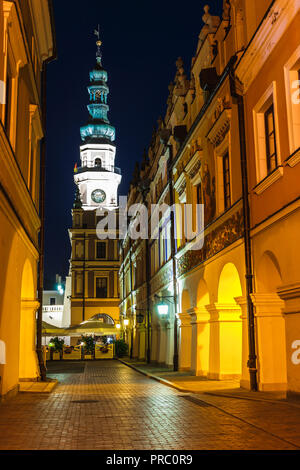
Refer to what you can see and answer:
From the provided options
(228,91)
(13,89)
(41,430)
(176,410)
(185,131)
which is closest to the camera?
(41,430)

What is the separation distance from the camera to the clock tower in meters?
80.8

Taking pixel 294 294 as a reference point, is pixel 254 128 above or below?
above

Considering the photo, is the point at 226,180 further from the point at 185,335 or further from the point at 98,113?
the point at 98,113

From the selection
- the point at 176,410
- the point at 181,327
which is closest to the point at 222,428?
the point at 176,410

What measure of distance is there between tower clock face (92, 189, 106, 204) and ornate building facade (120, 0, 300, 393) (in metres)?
51.1

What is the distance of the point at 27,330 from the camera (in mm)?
20172

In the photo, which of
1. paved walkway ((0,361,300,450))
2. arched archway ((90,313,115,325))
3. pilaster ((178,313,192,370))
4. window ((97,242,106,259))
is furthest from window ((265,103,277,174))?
window ((97,242,106,259))

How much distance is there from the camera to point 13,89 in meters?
15.4

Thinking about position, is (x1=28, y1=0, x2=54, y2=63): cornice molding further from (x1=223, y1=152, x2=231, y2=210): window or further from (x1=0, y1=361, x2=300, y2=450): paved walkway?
(x1=0, y1=361, x2=300, y2=450): paved walkway

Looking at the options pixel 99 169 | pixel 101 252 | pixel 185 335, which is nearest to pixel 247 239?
pixel 185 335

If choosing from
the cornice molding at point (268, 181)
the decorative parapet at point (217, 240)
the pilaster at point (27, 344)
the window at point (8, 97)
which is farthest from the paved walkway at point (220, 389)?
the window at point (8, 97)

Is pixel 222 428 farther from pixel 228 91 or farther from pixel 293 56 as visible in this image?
pixel 228 91
